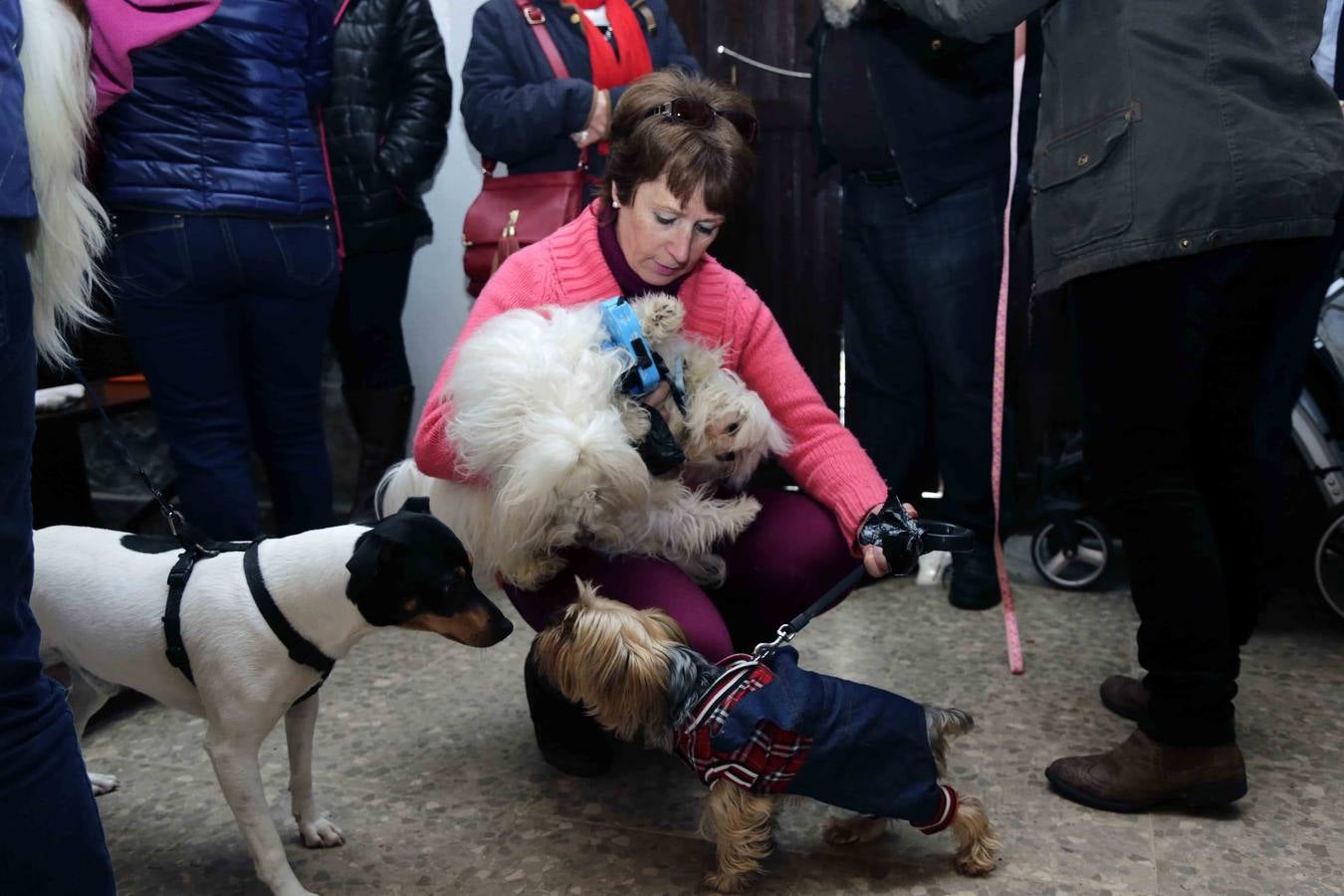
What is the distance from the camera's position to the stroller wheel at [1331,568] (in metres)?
A: 2.59

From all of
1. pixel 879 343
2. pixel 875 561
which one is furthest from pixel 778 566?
pixel 879 343

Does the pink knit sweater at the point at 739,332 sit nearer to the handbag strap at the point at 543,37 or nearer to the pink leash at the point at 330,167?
the pink leash at the point at 330,167

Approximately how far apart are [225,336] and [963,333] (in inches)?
71.0

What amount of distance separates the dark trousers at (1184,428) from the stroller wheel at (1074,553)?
3.68ft

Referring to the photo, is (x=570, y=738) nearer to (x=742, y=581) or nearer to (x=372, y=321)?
(x=742, y=581)

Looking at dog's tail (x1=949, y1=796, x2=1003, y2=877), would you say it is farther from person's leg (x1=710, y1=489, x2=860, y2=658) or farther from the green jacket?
the green jacket

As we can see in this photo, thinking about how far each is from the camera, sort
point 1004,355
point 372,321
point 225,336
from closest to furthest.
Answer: point 225,336 < point 1004,355 < point 372,321

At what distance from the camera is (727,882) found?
1.65 metres

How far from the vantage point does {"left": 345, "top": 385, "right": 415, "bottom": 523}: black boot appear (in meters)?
3.37

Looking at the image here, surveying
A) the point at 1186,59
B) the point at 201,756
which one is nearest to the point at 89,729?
the point at 201,756

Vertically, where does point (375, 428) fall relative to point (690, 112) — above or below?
below

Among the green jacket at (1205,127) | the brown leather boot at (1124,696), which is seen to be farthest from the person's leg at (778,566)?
the brown leather boot at (1124,696)

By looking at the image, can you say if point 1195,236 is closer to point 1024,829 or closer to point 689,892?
point 1024,829

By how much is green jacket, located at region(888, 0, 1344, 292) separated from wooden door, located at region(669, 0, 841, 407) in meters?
1.79
